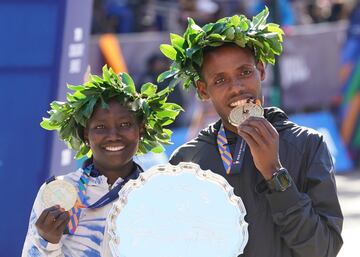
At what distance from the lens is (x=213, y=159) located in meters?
3.88

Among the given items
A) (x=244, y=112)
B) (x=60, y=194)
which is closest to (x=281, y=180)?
(x=244, y=112)

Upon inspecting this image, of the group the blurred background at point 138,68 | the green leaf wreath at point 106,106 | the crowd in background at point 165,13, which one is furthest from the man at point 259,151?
the crowd in background at point 165,13

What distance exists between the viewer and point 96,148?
4312mm

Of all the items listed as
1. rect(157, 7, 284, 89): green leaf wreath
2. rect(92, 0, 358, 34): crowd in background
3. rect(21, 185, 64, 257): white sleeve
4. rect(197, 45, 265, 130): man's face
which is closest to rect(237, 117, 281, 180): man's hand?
rect(197, 45, 265, 130): man's face

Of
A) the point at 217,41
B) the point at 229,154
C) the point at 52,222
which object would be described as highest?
the point at 217,41

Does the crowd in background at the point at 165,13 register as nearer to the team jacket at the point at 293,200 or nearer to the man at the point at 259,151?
the man at the point at 259,151

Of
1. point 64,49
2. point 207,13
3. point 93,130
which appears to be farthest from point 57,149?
point 207,13

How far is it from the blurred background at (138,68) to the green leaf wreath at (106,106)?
3.64 feet

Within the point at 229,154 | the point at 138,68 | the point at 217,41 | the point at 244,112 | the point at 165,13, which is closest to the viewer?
the point at 244,112

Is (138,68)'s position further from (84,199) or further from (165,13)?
(84,199)

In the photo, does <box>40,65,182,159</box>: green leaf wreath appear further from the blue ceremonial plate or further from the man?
the blue ceremonial plate

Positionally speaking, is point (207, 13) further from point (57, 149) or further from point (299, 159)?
point (299, 159)

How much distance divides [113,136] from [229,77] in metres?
0.67

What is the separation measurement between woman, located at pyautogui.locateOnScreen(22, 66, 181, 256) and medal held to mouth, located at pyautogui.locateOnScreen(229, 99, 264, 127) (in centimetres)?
71
